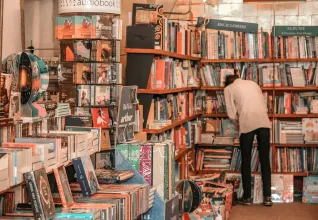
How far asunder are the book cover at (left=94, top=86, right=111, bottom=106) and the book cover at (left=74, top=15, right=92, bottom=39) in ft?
1.49

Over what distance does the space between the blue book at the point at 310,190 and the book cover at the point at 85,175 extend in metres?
4.85

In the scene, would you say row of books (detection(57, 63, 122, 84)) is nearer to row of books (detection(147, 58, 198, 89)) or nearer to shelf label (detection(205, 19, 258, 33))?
row of books (detection(147, 58, 198, 89))

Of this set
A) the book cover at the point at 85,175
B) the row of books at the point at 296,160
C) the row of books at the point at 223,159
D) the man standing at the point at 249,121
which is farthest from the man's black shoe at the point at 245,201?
the book cover at the point at 85,175

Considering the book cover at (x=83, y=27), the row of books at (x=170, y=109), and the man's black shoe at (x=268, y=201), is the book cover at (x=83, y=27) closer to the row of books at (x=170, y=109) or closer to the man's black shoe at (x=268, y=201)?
the row of books at (x=170, y=109)

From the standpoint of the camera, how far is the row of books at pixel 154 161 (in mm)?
4797

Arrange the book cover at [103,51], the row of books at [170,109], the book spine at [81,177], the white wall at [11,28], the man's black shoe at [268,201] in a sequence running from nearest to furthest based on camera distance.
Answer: the book spine at [81,177], the white wall at [11,28], the book cover at [103,51], the row of books at [170,109], the man's black shoe at [268,201]

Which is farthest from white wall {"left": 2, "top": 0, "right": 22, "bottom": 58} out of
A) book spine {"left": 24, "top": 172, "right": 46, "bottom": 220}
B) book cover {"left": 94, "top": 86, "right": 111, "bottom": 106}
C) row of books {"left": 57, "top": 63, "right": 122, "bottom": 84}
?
book spine {"left": 24, "top": 172, "right": 46, "bottom": 220}

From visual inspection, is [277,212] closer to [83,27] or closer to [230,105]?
→ [230,105]

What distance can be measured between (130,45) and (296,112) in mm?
3023

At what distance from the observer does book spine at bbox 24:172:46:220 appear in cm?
329

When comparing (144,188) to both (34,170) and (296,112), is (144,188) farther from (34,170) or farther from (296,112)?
(296,112)

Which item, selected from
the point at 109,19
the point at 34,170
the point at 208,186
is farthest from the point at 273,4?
the point at 34,170

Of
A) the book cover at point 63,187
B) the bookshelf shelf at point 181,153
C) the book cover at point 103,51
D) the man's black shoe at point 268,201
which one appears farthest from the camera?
the man's black shoe at point 268,201

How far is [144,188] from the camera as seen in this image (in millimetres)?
4547
